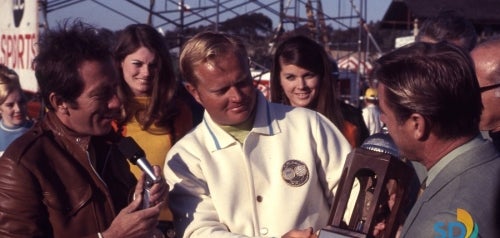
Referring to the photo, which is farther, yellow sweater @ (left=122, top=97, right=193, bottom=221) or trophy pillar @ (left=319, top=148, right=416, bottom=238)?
yellow sweater @ (left=122, top=97, right=193, bottom=221)

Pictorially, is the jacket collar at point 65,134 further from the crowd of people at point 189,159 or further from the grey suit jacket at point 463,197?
the grey suit jacket at point 463,197

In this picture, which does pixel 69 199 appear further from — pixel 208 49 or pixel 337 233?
pixel 337 233

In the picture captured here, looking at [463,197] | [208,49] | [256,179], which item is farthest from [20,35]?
[463,197]

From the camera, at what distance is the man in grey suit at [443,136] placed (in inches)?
76.5

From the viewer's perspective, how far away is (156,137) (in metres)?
3.77

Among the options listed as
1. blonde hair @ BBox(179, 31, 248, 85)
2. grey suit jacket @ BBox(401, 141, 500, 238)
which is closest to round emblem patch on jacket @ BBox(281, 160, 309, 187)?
blonde hair @ BBox(179, 31, 248, 85)

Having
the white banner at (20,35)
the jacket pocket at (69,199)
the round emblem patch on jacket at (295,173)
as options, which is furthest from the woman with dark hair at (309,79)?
the white banner at (20,35)

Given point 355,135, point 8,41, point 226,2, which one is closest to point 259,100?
point 355,135

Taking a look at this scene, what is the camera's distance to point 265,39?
1555cm

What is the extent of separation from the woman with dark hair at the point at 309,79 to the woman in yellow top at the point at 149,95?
652mm

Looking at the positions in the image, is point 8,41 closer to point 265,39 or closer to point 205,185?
point 205,185

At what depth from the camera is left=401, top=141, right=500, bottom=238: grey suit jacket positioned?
1.93 meters

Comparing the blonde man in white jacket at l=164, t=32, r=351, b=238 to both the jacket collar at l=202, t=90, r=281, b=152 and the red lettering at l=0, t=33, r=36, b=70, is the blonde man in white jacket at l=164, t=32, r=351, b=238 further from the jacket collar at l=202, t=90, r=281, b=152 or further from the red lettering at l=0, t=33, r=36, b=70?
the red lettering at l=0, t=33, r=36, b=70

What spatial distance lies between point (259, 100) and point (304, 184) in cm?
42
